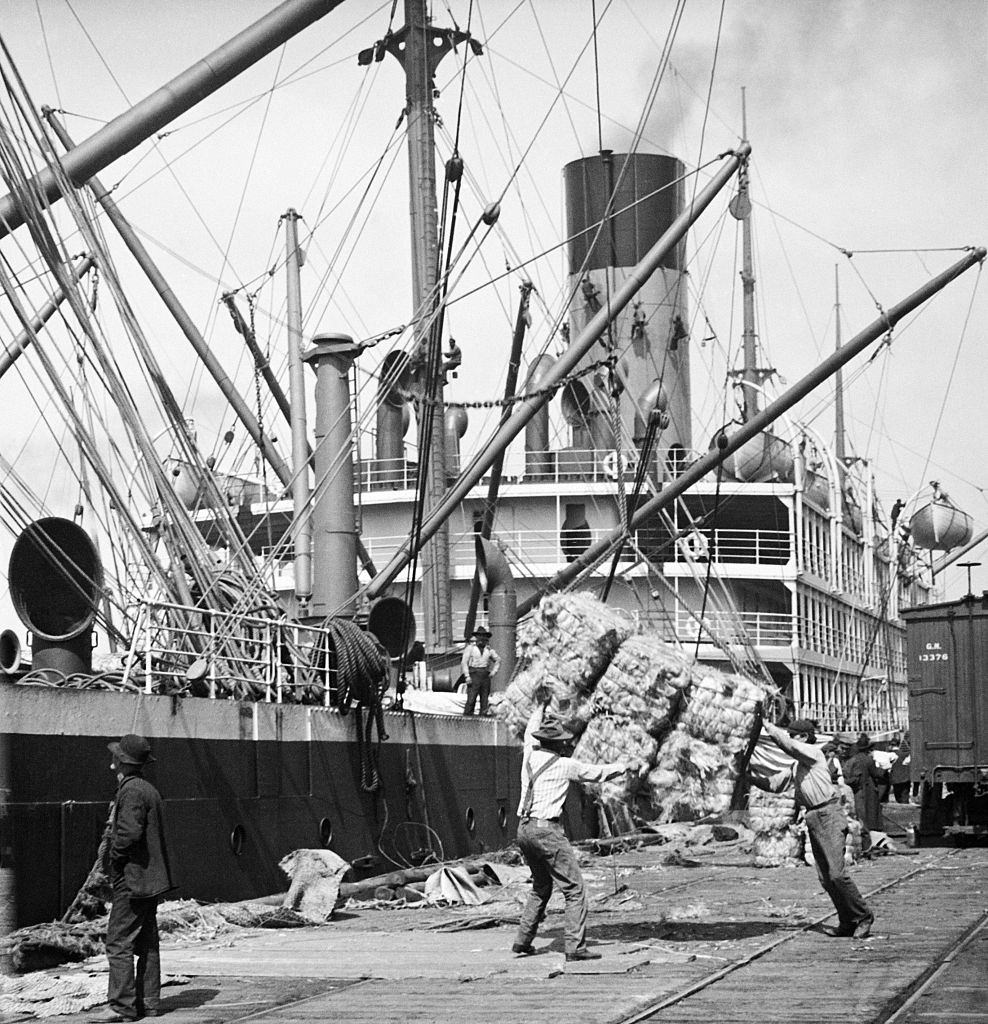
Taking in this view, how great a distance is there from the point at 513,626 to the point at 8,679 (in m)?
13.9

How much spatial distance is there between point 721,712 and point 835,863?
547 inches

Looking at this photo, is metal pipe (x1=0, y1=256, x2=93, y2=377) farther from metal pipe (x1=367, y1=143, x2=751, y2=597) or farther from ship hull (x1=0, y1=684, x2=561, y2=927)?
metal pipe (x1=367, y1=143, x2=751, y2=597)

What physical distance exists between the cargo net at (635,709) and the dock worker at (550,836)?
43.1 ft

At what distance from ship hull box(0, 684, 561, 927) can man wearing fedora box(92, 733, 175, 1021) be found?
113 inches

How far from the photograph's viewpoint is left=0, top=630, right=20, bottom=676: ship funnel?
14.6 meters

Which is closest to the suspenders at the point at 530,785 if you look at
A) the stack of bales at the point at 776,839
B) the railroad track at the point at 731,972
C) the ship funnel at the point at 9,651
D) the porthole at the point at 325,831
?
the railroad track at the point at 731,972

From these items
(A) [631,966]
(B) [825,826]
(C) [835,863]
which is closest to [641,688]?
(B) [825,826]

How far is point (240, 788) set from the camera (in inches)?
623

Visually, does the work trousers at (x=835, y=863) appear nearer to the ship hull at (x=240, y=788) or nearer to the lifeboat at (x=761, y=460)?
the ship hull at (x=240, y=788)

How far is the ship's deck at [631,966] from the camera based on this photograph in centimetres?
902

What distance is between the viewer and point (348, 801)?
18328 millimetres

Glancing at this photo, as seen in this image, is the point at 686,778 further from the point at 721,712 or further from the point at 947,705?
the point at 947,705

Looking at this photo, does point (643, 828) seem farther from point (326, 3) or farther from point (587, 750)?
point (326, 3)

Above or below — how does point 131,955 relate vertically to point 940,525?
below
